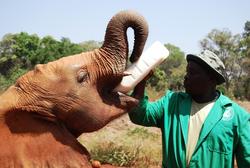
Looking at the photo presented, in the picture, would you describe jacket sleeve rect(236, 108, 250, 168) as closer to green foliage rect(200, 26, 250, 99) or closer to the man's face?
the man's face

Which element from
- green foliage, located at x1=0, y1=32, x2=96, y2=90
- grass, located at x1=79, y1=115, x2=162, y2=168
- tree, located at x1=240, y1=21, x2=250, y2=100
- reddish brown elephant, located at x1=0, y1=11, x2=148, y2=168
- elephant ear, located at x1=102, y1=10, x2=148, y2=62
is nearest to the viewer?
reddish brown elephant, located at x1=0, y1=11, x2=148, y2=168

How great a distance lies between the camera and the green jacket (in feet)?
11.2

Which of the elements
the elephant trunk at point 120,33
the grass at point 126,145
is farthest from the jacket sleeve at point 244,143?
the grass at point 126,145

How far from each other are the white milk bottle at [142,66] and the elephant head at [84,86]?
0.04 metres

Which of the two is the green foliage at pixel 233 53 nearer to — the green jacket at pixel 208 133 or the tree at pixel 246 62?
the tree at pixel 246 62

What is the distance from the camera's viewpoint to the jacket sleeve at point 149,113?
369 cm

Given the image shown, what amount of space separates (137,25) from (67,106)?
70 cm

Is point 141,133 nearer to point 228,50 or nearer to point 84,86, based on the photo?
point 84,86

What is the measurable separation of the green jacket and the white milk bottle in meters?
0.62

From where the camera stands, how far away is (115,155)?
417 inches

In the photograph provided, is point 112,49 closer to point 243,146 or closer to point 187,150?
point 187,150

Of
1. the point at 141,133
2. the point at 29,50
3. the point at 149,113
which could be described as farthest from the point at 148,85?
the point at 149,113

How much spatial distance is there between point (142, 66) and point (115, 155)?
780cm

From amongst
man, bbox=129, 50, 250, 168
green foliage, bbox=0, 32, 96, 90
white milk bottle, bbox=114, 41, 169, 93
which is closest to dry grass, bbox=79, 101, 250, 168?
man, bbox=129, 50, 250, 168
